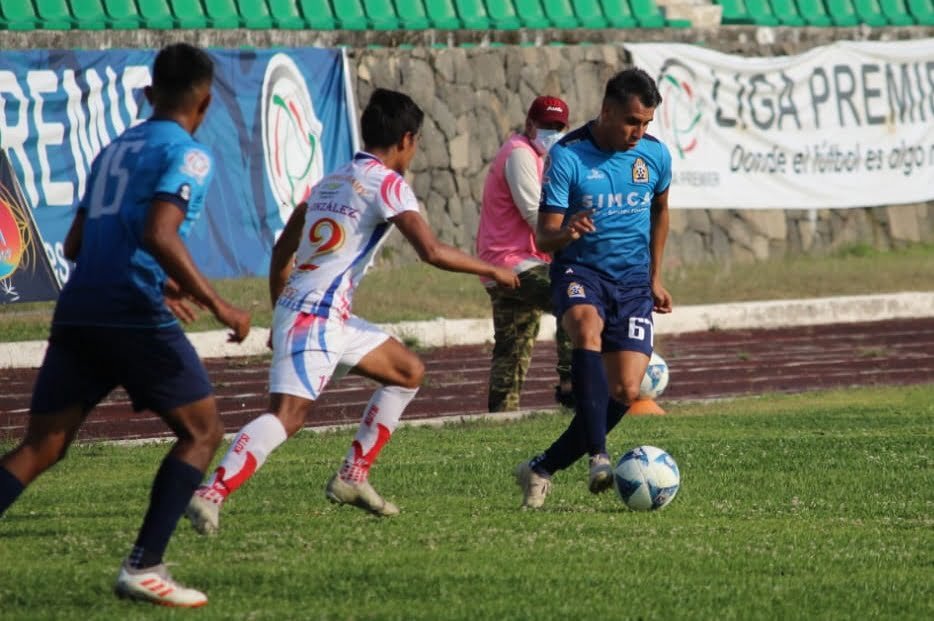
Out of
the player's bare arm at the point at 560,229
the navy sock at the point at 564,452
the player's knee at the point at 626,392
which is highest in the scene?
the player's bare arm at the point at 560,229

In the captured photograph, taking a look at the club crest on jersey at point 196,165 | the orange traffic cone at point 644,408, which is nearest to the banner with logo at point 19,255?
the orange traffic cone at point 644,408

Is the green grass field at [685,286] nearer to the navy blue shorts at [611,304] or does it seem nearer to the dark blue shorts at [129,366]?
the navy blue shorts at [611,304]

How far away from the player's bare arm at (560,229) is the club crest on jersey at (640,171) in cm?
33

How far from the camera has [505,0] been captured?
2402cm

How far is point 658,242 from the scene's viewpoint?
32.0 ft

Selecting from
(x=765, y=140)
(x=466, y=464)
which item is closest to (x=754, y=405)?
(x=466, y=464)

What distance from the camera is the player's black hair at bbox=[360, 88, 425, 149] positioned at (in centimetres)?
818

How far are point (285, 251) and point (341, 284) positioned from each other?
0.36 metres

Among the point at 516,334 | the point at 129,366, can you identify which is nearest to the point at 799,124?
the point at 516,334

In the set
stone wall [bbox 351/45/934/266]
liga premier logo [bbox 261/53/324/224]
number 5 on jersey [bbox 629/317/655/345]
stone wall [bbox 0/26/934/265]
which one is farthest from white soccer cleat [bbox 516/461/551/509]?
stone wall [bbox 351/45/934/266]

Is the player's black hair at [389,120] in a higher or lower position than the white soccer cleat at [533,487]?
higher

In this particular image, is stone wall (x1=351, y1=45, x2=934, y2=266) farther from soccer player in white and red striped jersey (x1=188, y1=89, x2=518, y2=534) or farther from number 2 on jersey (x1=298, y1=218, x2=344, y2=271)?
number 2 on jersey (x1=298, y1=218, x2=344, y2=271)

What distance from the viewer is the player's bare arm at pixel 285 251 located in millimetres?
8180

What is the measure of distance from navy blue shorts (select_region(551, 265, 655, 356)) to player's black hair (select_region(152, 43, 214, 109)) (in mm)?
2994
